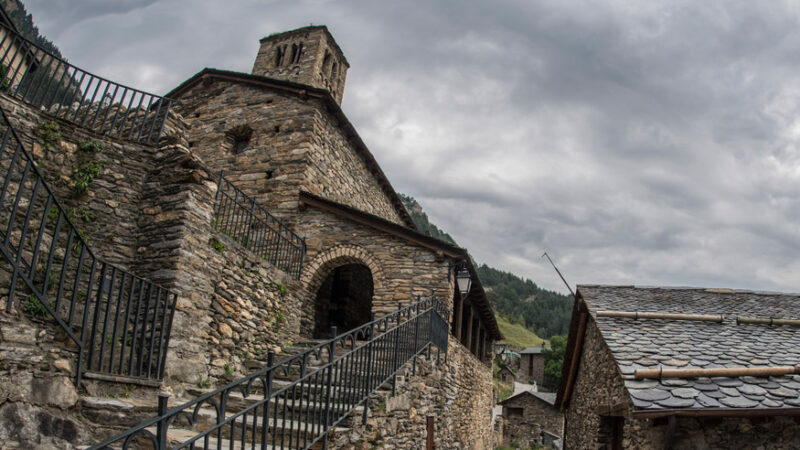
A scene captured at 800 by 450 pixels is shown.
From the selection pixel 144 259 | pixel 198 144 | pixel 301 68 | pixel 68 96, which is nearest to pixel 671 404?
pixel 144 259

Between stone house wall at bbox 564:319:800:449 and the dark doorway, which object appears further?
the dark doorway

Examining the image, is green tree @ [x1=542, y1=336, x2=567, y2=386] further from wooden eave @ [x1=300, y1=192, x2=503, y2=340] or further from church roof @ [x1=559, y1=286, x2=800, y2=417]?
church roof @ [x1=559, y1=286, x2=800, y2=417]

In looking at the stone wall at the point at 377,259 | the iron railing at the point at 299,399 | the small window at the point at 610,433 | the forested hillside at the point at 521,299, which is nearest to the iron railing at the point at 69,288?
the iron railing at the point at 299,399

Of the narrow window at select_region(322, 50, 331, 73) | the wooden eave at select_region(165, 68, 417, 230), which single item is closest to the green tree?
the wooden eave at select_region(165, 68, 417, 230)

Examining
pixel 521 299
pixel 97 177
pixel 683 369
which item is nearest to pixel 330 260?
pixel 97 177

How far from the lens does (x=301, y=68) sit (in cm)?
1712

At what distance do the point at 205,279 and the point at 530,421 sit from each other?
29197mm

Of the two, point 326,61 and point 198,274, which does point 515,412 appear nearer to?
point 326,61

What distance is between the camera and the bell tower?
17062 millimetres

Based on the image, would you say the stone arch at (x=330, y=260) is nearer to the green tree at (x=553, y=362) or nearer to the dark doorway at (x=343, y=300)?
the dark doorway at (x=343, y=300)

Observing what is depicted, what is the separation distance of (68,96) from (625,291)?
1085cm

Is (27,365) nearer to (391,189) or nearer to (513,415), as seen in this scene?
(391,189)

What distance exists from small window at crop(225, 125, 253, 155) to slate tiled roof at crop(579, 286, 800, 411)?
962cm

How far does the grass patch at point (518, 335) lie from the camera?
72.6 m
